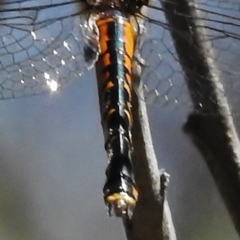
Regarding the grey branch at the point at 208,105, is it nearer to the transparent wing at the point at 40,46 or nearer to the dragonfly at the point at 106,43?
the dragonfly at the point at 106,43

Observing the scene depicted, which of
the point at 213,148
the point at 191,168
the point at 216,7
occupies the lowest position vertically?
the point at 191,168

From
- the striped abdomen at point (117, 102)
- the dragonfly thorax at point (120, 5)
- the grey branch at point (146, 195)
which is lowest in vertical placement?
the grey branch at point (146, 195)

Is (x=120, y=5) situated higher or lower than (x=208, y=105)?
higher

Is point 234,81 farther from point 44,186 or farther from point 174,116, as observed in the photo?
point 44,186

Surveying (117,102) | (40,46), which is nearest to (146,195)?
(117,102)

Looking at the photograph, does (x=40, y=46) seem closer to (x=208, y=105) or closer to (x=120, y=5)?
(x=120, y=5)

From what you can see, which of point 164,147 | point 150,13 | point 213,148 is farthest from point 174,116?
point 150,13

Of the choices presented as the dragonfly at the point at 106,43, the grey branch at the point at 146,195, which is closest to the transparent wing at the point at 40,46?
the dragonfly at the point at 106,43
